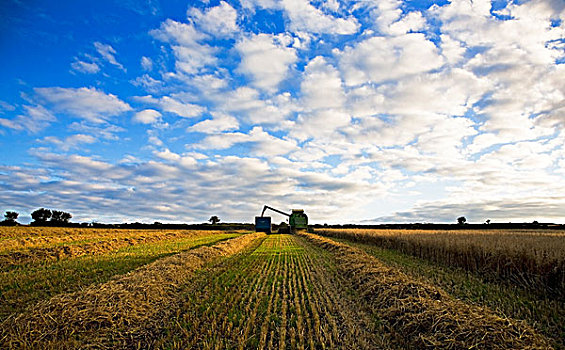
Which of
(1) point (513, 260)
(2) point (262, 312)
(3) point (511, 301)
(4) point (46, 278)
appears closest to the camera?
(2) point (262, 312)

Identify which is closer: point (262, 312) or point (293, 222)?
point (262, 312)

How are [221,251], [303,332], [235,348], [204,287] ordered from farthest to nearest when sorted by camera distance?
[221,251]
[204,287]
[303,332]
[235,348]

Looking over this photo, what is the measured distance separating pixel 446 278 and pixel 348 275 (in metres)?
3.06

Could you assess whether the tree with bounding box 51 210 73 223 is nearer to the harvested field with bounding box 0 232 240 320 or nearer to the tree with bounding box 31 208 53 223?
the tree with bounding box 31 208 53 223

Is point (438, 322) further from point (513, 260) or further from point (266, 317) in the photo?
point (513, 260)

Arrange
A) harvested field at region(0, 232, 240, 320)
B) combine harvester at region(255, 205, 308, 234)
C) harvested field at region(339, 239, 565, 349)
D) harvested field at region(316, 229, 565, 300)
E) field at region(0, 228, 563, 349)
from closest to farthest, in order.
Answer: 1. field at region(0, 228, 563, 349)
2. harvested field at region(339, 239, 565, 349)
3. harvested field at region(0, 232, 240, 320)
4. harvested field at region(316, 229, 565, 300)
5. combine harvester at region(255, 205, 308, 234)

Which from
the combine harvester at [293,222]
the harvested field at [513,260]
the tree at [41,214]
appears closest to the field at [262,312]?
the harvested field at [513,260]

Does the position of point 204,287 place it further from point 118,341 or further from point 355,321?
point 355,321

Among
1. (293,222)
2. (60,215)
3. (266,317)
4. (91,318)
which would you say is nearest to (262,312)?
(266,317)

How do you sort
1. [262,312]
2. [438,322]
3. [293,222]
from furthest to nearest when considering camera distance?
[293,222] → [262,312] → [438,322]

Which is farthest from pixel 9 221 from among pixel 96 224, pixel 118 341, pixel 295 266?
pixel 118 341

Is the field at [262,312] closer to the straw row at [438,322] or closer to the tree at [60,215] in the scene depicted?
the straw row at [438,322]

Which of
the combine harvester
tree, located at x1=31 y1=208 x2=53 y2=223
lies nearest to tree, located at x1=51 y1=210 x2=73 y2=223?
tree, located at x1=31 y1=208 x2=53 y2=223

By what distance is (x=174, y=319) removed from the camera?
22.1 ft
